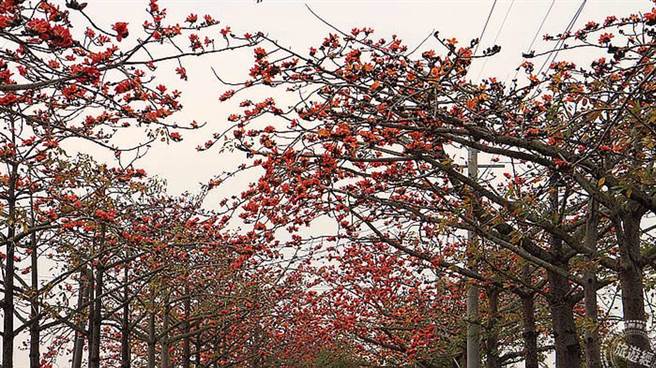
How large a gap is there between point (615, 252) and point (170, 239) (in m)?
5.67

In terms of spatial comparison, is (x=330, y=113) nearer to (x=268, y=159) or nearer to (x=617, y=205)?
(x=268, y=159)

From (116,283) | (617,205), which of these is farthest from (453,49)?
(116,283)

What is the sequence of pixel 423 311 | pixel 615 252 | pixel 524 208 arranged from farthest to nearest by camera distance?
pixel 423 311 → pixel 615 252 → pixel 524 208

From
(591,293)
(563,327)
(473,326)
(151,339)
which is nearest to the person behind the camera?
(591,293)

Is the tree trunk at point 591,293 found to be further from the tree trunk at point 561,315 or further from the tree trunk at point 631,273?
the tree trunk at point 561,315

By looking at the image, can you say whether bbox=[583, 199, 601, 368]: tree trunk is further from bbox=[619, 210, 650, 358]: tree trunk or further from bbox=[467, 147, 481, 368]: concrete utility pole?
bbox=[467, 147, 481, 368]: concrete utility pole

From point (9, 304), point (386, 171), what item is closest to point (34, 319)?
point (9, 304)

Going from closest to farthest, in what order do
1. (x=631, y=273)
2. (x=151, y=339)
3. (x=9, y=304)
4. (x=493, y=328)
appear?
(x=631, y=273) → (x=9, y=304) → (x=493, y=328) → (x=151, y=339)

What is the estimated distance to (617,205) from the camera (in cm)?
641

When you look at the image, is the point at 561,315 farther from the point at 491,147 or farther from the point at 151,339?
the point at 151,339

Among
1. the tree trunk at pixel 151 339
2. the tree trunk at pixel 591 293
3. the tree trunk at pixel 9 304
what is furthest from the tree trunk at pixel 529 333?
the tree trunk at pixel 151 339

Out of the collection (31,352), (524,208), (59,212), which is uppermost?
(59,212)

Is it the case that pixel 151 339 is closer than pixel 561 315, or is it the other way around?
pixel 561 315

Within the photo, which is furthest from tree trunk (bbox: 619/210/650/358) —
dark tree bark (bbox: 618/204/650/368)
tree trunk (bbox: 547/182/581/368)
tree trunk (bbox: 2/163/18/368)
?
tree trunk (bbox: 2/163/18/368)
